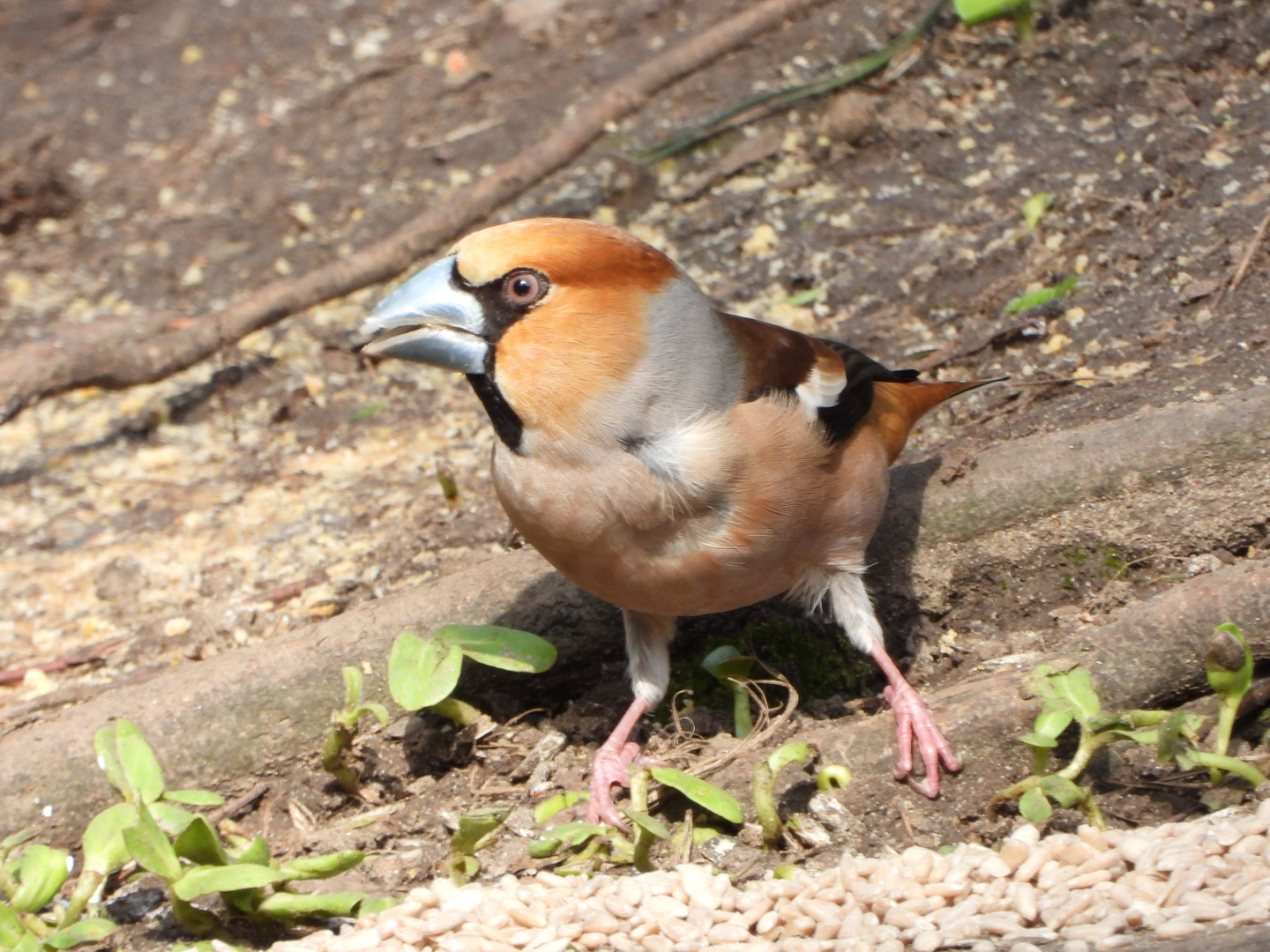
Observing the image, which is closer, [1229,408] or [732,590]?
[732,590]

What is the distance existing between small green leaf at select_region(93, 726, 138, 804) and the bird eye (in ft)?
4.93

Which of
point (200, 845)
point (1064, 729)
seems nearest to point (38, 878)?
point (200, 845)

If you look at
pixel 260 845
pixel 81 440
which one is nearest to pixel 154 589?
pixel 81 440

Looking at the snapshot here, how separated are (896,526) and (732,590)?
0.76m

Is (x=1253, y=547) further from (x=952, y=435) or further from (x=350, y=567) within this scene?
(x=350, y=567)

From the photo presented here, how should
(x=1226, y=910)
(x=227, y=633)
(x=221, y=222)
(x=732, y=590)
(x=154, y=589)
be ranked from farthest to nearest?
(x=221, y=222) < (x=154, y=589) < (x=227, y=633) < (x=732, y=590) < (x=1226, y=910)

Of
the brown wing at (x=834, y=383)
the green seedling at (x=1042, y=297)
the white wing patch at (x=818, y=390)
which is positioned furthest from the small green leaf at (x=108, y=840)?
the green seedling at (x=1042, y=297)

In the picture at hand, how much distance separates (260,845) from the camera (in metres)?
2.75

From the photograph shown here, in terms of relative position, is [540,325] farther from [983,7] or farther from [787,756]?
[983,7]

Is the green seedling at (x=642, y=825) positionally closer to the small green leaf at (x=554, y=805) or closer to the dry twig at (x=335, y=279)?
the small green leaf at (x=554, y=805)

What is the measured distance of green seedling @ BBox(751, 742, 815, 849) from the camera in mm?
2781

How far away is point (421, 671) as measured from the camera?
10.2 ft

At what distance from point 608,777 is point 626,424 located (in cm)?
98

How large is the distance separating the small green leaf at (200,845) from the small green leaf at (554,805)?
0.77m
